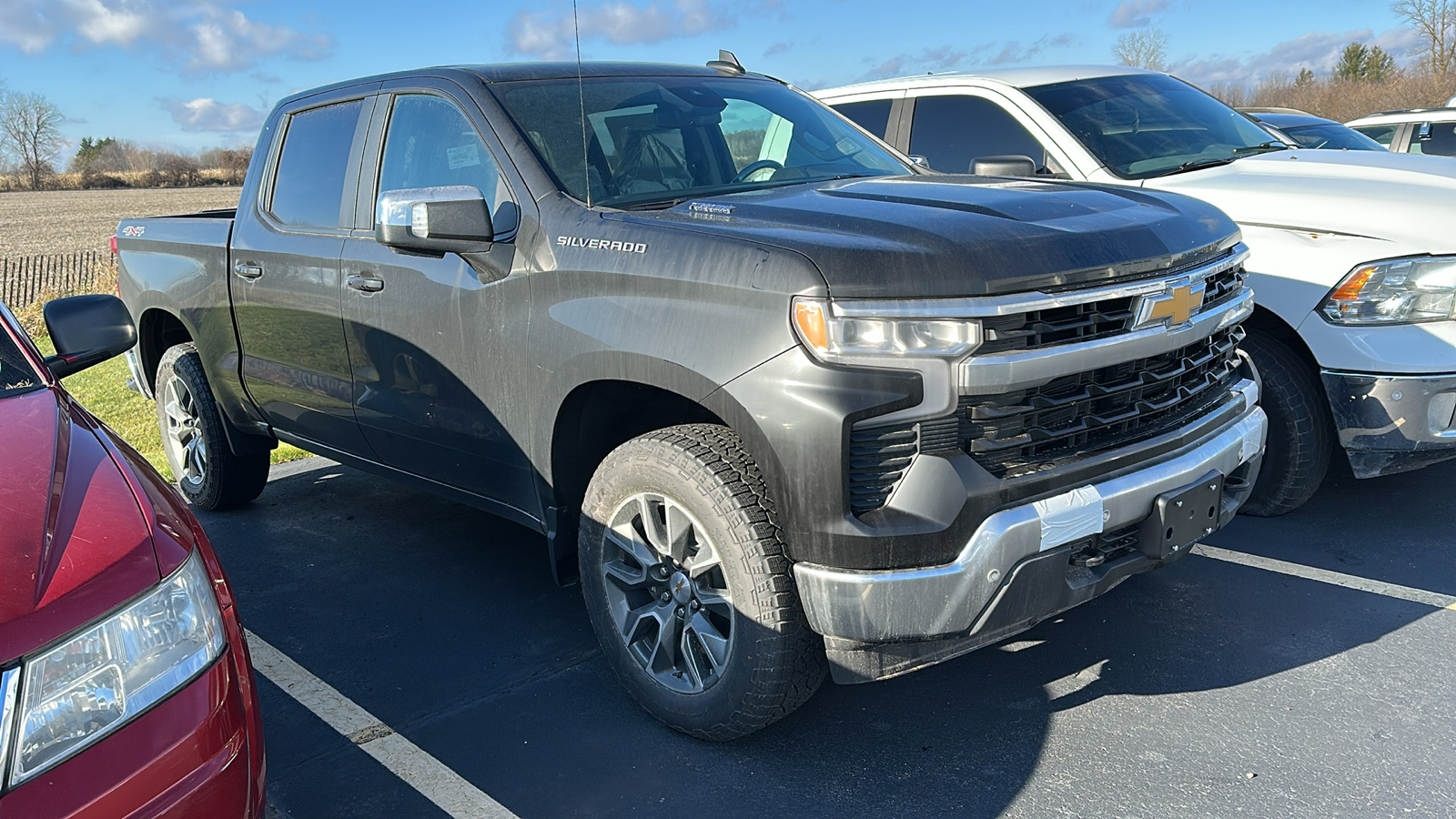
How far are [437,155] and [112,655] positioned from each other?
234 cm

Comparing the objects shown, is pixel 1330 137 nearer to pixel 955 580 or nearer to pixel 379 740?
pixel 955 580

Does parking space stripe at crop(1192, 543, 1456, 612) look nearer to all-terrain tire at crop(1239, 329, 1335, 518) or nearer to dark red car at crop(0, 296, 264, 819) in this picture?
all-terrain tire at crop(1239, 329, 1335, 518)

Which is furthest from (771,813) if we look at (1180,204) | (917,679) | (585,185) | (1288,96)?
(1288,96)

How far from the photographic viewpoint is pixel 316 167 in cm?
434

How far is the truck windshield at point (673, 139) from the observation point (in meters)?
3.46

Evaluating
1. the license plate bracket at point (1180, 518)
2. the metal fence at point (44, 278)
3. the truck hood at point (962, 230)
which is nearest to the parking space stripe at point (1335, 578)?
the license plate bracket at point (1180, 518)

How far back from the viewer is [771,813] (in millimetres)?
2729

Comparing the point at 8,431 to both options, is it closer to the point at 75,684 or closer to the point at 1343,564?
the point at 75,684

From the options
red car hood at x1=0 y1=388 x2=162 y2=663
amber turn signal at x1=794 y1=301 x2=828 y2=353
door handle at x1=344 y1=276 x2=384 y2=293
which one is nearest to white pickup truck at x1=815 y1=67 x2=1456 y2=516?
amber turn signal at x1=794 y1=301 x2=828 y2=353

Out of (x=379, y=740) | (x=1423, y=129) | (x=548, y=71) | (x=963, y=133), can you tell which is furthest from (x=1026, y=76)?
(x=1423, y=129)

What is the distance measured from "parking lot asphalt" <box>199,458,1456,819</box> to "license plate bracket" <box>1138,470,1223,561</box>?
21.7 inches

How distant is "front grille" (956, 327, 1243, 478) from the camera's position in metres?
2.58

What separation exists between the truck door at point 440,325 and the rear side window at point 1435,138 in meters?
10.3

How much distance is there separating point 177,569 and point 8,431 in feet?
2.26
